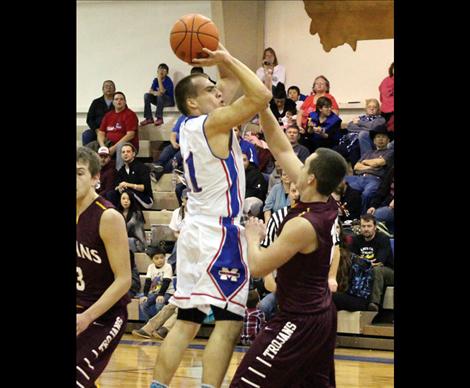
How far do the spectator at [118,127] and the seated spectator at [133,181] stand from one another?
4.93 feet

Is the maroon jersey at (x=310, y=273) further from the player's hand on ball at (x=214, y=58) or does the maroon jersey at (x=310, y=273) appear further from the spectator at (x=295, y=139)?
the spectator at (x=295, y=139)

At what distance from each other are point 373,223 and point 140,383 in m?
3.19

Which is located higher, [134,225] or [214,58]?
[214,58]

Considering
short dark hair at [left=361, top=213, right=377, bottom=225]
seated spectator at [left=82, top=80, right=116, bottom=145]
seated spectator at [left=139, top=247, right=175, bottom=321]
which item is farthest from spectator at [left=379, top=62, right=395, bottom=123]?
seated spectator at [left=82, top=80, right=116, bottom=145]

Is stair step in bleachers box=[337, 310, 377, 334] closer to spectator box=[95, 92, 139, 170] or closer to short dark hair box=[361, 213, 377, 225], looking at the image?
short dark hair box=[361, 213, 377, 225]

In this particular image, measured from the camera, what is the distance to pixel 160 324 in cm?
888

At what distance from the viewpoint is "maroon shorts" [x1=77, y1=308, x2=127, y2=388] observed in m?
3.99

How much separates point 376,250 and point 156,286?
7.90ft

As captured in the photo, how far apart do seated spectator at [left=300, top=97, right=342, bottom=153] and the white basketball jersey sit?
6.24m

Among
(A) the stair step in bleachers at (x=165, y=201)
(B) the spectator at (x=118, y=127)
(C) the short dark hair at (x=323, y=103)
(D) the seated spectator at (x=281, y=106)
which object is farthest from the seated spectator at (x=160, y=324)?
(B) the spectator at (x=118, y=127)

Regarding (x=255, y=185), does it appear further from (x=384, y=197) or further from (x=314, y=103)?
(x=314, y=103)

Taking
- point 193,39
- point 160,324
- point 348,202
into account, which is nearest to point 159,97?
point 348,202
